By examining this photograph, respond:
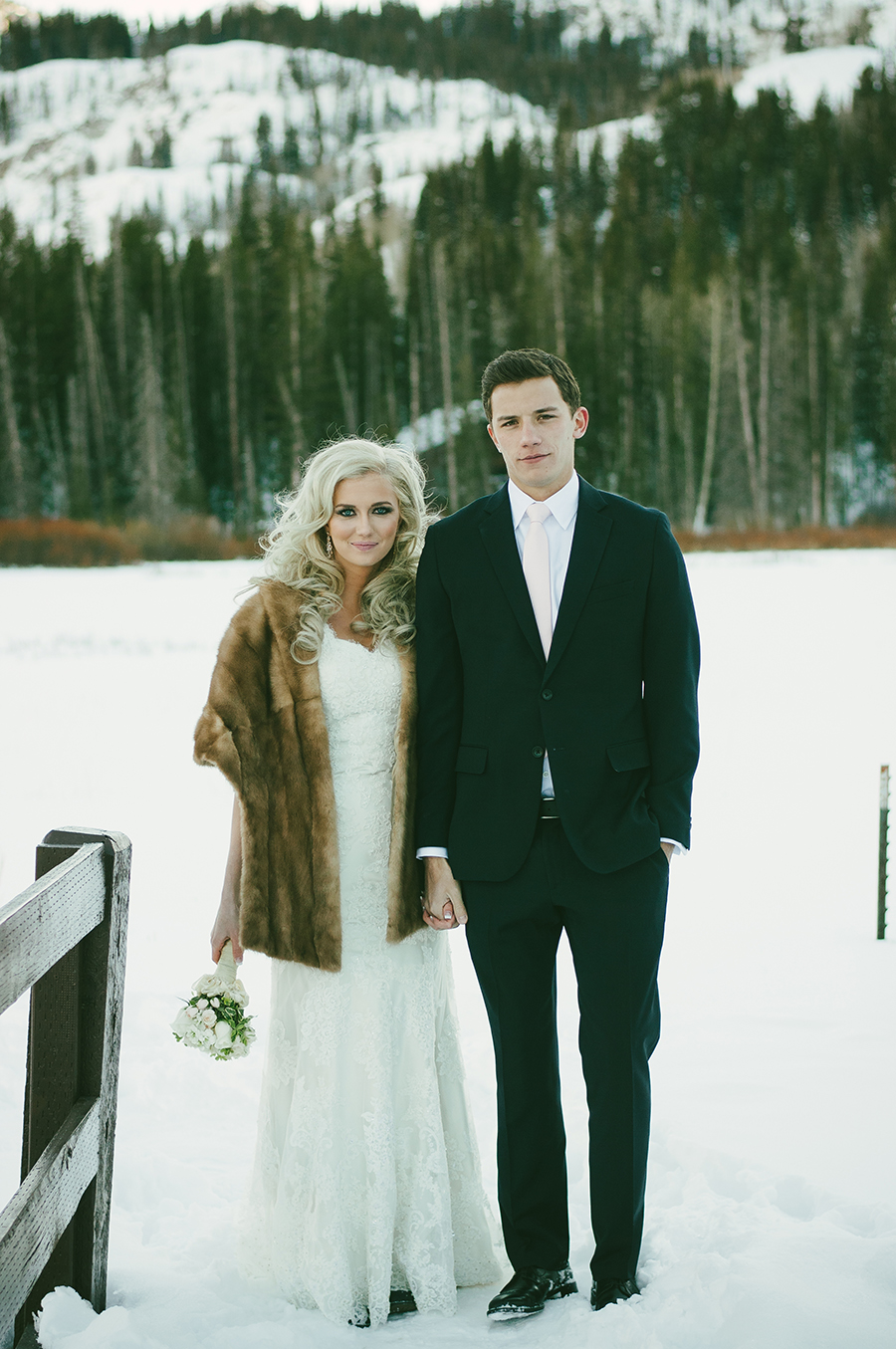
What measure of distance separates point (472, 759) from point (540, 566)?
1.46 feet

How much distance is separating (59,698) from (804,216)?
37.2 m

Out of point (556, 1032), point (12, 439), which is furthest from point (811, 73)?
point (556, 1032)

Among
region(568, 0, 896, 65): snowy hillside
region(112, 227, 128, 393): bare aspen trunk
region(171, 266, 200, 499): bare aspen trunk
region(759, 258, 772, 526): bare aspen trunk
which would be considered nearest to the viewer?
region(759, 258, 772, 526): bare aspen trunk

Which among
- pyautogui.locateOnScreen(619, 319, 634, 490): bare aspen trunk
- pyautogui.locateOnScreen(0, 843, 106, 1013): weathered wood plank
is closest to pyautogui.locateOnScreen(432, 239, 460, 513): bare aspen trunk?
pyautogui.locateOnScreen(619, 319, 634, 490): bare aspen trunk

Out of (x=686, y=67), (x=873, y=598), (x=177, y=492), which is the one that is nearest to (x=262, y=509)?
(x=177, y=492)

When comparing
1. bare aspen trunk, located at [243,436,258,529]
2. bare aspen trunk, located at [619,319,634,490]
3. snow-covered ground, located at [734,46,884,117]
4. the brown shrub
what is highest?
snow-covered ground, located at [734,46,884,117]

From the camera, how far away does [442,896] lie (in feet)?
8.39

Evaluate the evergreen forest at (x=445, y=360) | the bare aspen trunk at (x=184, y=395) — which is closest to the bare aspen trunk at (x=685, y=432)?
the evergreen forest at (x=445, y=360)

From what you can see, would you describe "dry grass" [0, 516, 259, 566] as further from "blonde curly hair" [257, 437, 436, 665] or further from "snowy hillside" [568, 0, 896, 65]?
"snowy hillside" [568, 0, 896, 65]

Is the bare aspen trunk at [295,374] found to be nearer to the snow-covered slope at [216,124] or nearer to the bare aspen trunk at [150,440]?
the bare aspen trunk at [150,440]

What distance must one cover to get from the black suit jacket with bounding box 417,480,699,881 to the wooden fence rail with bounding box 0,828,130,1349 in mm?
701

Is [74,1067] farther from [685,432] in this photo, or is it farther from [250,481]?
[250,481]

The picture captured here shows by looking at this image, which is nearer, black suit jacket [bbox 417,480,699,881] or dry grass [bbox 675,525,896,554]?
black suit jacket [bbox 417,480,699,881]

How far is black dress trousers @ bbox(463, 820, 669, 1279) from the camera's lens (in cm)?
246
